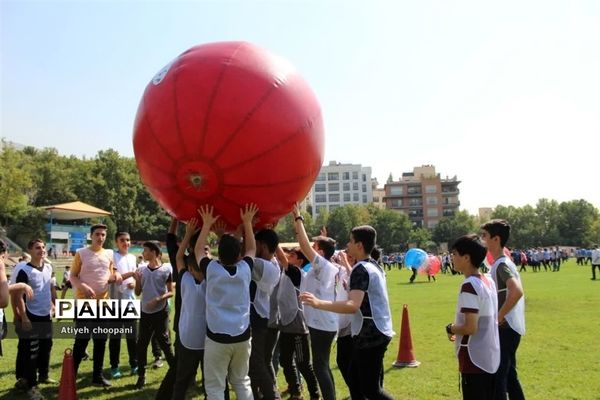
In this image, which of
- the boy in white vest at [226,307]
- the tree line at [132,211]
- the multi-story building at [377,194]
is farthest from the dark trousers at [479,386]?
the multi-story building at [377,194]

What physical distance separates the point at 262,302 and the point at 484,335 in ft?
7.27

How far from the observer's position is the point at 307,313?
5949 millimetres

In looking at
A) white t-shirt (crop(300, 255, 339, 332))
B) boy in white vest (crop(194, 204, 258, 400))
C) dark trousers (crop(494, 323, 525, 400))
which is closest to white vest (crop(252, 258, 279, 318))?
boy in white vest (crop(194, 204, 258, 400))

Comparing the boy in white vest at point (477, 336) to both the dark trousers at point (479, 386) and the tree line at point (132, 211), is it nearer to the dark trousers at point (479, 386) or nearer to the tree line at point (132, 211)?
the dark trousers at point (479, 386)

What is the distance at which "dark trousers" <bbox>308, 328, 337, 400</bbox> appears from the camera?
553cm

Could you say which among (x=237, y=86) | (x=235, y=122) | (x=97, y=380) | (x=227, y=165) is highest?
(x=237, y=86)

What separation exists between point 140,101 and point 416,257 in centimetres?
2444

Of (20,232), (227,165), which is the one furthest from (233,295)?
(20,232)

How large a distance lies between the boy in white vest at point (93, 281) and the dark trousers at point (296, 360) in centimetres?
252

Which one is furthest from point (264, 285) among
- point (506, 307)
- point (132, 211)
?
point (132, 211)

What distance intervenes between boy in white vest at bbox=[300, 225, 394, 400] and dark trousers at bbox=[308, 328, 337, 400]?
64 cm

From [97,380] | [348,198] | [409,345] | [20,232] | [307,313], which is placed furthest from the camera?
[348,198]

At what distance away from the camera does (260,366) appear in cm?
525

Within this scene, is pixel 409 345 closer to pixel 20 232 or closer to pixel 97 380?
pixel 97 380
